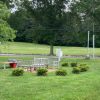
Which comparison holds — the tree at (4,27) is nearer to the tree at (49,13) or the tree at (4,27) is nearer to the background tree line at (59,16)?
the background tree line at (59,16)

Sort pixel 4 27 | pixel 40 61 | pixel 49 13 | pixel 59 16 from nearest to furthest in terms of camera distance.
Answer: pixel 40 61
pixel 4 27
pixel 49 13
pixel 59 16

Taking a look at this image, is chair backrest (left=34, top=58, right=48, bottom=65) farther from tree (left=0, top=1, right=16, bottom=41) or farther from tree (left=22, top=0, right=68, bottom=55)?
tree (left=22, top=0, right=68, bottom=55)

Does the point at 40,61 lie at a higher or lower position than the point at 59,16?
lower

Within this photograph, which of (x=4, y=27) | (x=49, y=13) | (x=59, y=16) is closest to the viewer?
(x=4, y=27)

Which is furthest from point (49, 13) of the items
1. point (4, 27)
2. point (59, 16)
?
point (4, 27)

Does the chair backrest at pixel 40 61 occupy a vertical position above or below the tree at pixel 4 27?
below

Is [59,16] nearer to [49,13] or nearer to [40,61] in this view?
[49,13]

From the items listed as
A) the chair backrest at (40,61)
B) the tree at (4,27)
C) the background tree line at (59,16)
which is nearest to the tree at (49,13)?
the background tree line at (59,16)

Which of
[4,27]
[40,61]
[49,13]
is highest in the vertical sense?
[49,13]

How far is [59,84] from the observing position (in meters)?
18.7

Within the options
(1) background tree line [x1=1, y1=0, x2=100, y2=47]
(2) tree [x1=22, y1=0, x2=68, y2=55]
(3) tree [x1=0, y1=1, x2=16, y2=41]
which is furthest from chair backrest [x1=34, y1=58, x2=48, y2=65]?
(2) tree [x1=22, y1=0, x2=68, y2=55]

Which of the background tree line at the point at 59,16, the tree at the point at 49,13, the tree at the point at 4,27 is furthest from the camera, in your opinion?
the tree at the point at 49,13

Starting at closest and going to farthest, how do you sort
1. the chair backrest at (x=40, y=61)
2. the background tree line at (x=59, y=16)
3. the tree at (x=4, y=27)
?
the chair backrest at (x=40, y=61), the tree at (x=4, y=27), the background tree line at (x=59, y=16)

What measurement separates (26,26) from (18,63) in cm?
4603
